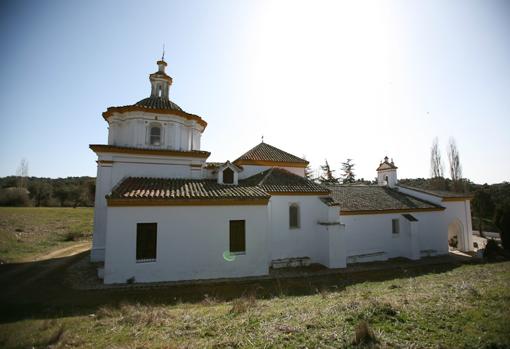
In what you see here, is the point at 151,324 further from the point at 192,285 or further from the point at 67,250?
the point at 67,250

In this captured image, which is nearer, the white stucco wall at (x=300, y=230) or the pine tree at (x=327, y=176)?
the white stucco wall at (x=300, y=230)

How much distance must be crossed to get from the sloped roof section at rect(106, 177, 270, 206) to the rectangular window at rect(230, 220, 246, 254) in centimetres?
120

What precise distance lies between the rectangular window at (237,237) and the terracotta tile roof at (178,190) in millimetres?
1429

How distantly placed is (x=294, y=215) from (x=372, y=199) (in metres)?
7.72

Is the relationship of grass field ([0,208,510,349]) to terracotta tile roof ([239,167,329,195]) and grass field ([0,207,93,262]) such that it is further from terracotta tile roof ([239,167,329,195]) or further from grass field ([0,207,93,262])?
grass field ([0,207,93,262])

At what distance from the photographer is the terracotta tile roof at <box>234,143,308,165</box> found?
59.5 feet

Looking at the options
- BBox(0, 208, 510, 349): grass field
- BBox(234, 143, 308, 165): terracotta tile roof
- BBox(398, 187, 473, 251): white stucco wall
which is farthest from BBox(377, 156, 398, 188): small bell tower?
BBox(0, 208, 510, 349): grass field

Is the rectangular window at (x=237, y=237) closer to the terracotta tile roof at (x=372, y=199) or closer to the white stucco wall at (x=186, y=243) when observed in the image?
the white stucco wall at (x=186, y=243)

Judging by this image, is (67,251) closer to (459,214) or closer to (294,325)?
(294,325)

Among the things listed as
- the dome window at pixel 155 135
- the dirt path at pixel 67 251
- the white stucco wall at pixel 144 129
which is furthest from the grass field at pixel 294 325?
the dirt path at pixel 67 251

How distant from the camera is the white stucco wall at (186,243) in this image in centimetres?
1077

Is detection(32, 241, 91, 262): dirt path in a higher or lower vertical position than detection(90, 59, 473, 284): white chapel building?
lower

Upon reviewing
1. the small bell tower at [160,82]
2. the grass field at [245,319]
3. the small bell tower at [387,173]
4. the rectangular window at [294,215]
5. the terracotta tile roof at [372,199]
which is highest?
the small bell tower at [160,82]

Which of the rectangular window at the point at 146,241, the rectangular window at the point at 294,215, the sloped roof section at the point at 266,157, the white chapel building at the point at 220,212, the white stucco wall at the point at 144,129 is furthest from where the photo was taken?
the sloped roof section at the point at 266,157
